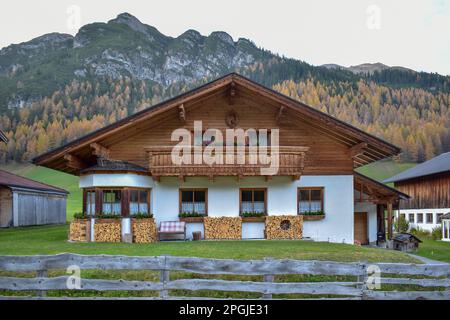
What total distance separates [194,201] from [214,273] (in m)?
13.1

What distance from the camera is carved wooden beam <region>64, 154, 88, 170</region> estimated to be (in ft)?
77.7

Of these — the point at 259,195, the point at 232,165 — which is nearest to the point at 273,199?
the point at 259,195

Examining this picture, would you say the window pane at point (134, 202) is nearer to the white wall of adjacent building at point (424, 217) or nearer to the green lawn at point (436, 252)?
the green lawn at point (436, 252)

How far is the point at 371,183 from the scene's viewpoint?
28219 mm

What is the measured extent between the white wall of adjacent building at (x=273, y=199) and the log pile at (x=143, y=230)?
1283 mm

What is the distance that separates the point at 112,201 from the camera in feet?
75.8

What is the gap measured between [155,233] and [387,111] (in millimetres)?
124146

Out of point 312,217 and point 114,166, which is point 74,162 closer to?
point 114,166

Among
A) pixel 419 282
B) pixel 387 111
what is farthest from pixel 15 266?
pixel 387 111

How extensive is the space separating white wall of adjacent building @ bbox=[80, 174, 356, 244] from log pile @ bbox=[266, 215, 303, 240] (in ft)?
1.29

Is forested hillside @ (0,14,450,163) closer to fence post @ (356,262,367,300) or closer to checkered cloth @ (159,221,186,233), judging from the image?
checkered cloth @ (159,221,186,233)

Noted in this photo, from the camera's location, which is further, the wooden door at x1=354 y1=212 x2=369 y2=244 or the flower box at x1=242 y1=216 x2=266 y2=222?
the wooden door at x1=354 y1=212 x2=369 y2=244

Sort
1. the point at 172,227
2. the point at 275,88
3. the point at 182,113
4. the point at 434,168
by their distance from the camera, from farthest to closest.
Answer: the point at 275,88 → the point at 434,168 → the point at 182,113 → the point at 172,227

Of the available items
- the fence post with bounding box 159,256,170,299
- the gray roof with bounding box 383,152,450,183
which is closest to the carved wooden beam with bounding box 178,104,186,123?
the fence post with bounding box 159,256,170,299
